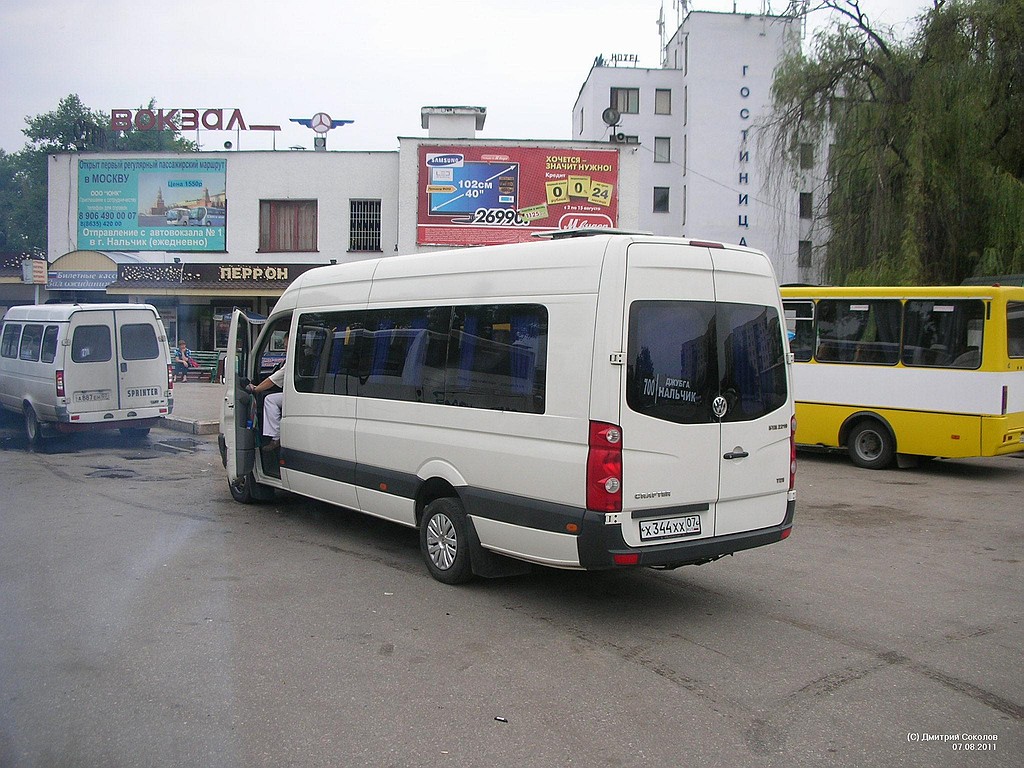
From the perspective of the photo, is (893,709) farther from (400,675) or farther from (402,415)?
(402,415)

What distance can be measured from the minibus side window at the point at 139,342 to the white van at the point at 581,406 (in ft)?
28.6

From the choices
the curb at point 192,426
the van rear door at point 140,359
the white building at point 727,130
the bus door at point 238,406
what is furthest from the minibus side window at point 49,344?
the white building at point 727,130

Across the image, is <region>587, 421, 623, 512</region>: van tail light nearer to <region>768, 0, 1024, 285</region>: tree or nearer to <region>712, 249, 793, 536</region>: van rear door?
<region>712, 249, 793, 536</region>: van rear door

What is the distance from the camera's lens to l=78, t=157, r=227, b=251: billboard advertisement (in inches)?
1156

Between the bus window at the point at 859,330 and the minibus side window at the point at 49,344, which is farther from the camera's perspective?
the minibus side window at the point at 49,344

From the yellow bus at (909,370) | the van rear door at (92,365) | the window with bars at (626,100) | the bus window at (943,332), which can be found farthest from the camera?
the window with bars at (626,100)

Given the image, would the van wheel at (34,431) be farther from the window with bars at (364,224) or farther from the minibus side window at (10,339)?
the window with bars at (364,224)

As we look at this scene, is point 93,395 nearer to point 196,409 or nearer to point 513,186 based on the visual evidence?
point 196,409

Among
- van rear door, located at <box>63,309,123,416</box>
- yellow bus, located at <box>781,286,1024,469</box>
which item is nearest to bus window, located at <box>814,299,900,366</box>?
yellow bus, located at <box>781,286,1024,469</box>

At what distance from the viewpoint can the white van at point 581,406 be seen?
5.69m

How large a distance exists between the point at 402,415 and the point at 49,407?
9.74 m

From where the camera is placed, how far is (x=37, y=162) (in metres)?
46.0

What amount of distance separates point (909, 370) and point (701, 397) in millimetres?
8280

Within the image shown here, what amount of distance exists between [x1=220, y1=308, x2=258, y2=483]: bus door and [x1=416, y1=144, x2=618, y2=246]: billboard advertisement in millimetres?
18693
